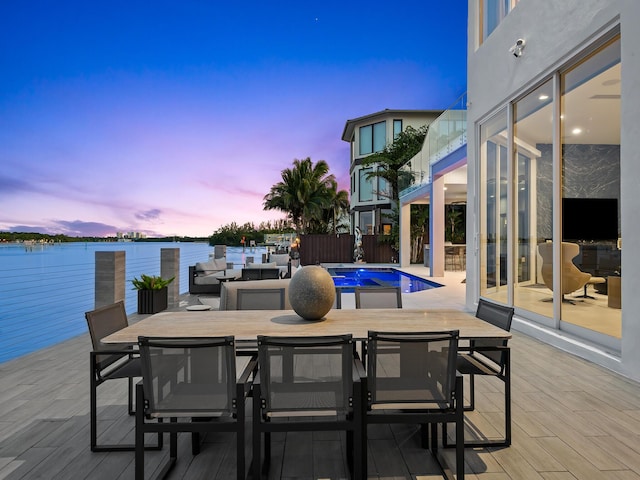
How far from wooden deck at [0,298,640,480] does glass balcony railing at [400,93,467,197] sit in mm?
7288

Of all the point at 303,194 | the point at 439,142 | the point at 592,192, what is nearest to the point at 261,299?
the point at 592,192

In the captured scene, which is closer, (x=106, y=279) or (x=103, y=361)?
(x=103, y=361)

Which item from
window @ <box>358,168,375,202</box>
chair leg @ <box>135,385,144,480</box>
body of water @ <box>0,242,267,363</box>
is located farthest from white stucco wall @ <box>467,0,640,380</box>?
window @ <box>358,168,375,202</box>

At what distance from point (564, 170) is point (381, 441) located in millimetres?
4260

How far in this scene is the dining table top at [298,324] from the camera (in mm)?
2176

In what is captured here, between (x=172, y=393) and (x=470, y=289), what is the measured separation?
258 inches

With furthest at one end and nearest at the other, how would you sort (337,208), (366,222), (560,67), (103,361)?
1. (337,208)
2. (366,222)
3. (560,67)
4. (103,361)

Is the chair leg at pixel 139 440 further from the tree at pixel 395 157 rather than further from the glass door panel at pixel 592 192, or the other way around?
the tree at pixel 395 157

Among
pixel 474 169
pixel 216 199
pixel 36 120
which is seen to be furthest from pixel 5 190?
pixel 474 169

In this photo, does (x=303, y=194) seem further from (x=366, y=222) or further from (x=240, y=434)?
(x=240, y=434)

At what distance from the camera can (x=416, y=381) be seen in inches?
74.2

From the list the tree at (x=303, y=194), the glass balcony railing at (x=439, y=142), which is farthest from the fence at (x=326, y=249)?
the tree at (x=303, y=194)

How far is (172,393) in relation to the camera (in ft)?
5.97

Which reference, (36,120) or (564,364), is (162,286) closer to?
(564,364)
